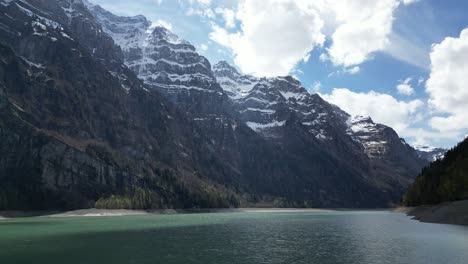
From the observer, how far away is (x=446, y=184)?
134125 mm

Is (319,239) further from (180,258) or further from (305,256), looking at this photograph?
(180,258)

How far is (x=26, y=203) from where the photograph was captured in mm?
188625

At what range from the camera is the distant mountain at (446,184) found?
12766 cm

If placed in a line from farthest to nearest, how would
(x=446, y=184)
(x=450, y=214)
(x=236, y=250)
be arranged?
1. (x=446, y=184)
2. (x=450, y=214)
3. (x=236, y=250)

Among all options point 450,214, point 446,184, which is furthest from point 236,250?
point 446,184

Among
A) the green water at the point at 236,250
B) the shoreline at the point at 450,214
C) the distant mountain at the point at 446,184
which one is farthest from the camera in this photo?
the distant mountain at the point at 446,184

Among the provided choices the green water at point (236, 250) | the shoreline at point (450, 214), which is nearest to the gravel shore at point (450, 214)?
the shoreline at point (450, 214)

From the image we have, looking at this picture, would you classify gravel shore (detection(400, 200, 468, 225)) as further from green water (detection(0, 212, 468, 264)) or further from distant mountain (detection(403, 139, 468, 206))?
green water (detection(0, 212, 468, 264))

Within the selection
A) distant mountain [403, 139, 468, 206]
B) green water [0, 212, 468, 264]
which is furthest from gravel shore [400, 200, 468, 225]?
green water [0, 212, 468, 264]

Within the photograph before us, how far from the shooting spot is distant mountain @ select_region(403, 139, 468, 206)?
419 ft

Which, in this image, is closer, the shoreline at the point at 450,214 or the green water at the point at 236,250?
the green water at the point at 236,250

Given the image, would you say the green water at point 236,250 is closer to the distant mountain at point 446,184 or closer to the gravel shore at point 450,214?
the gravel shore at point 450,214

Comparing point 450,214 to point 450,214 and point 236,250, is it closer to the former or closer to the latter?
point 450,214

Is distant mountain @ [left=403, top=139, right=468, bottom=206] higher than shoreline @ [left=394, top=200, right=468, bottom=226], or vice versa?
distant mountain @ [left=403, top=139, right=468, bottom=206]
